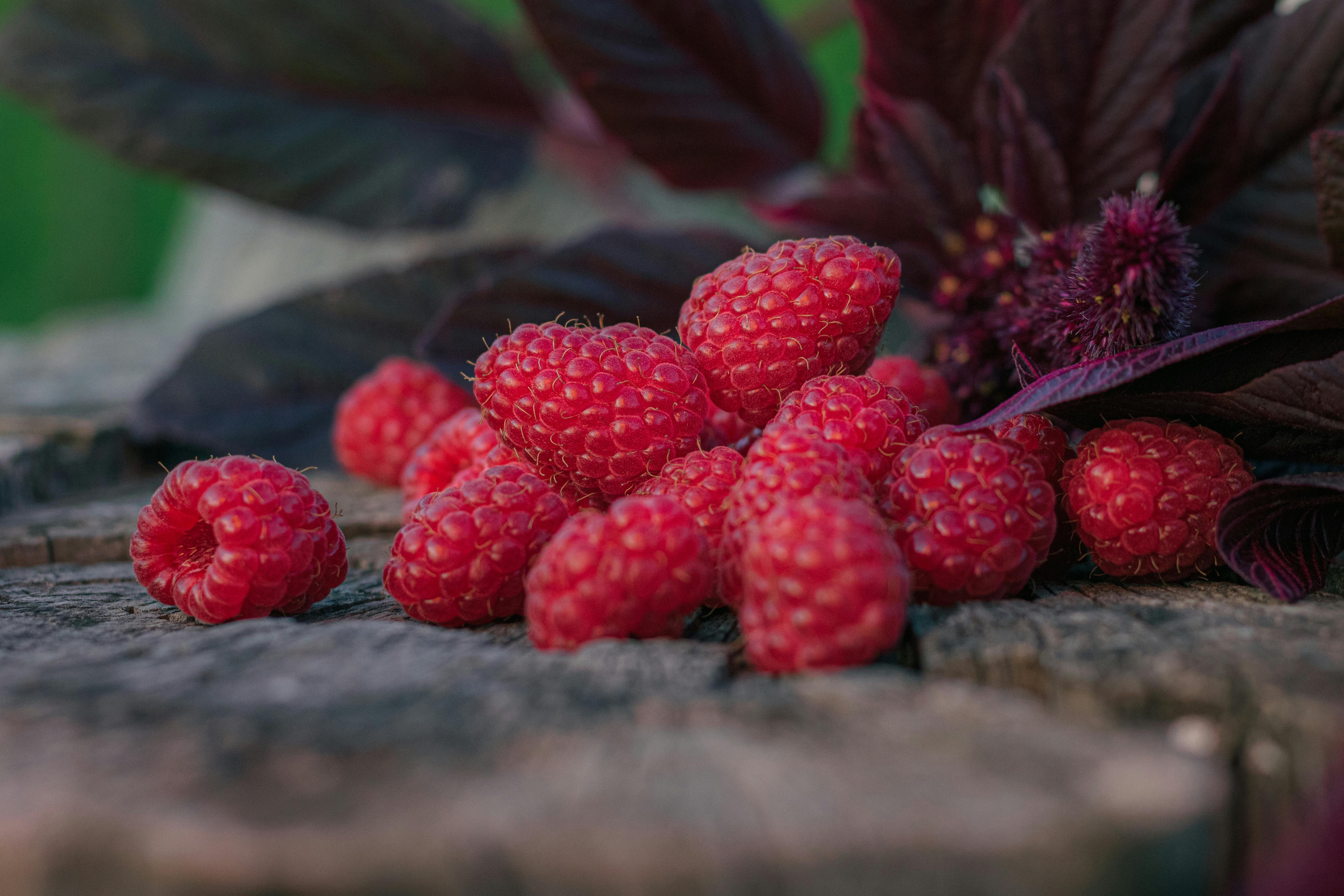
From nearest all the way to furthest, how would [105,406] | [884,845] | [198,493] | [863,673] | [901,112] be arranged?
[884,845] < [863,673] < [198,493] < [901,112] < [105,406]

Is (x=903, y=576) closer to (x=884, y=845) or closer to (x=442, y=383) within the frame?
(x=884, y=845)

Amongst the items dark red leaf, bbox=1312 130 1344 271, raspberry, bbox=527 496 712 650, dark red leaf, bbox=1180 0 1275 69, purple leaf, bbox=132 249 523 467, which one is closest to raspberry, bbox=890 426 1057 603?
raspberry, bbox=527 496 712 650

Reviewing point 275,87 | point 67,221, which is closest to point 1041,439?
point 275,87

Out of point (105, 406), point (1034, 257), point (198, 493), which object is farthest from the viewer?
point (105, 406)

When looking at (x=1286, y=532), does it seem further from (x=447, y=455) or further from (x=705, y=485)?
(x=447, y=455)

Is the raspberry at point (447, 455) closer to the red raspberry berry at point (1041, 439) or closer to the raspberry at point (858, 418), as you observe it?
the raspberry at point (858, 418)

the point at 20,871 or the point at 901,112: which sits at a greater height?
the point at 901,112

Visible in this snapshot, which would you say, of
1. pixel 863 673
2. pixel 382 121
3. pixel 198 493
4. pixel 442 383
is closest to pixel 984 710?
pixel 863 673

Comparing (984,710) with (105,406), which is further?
(105,406)
